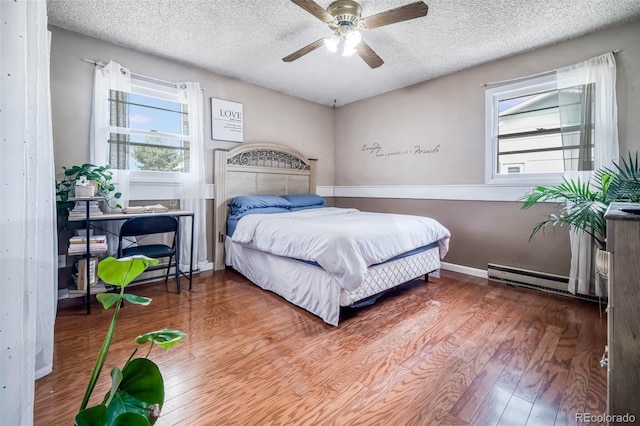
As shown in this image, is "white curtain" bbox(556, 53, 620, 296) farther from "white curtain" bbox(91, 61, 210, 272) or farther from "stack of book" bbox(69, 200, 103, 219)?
"stack of book" bbox(69, 200, 103, 219)

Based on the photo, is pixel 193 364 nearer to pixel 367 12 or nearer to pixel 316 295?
pixel 316 295

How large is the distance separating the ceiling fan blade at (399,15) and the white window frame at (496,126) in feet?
5.70

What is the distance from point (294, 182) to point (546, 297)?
317 centimetres

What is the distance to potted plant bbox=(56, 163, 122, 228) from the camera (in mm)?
2252

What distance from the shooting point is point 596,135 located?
243 centimetres

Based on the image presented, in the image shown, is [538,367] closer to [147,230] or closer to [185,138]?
[147,230]

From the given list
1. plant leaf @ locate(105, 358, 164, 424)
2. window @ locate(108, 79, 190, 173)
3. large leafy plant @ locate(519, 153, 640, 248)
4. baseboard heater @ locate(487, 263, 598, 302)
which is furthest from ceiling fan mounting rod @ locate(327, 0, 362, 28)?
baseboard heater @ locate(487, 263, 598, 302)

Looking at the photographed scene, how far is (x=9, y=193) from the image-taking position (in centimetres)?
77

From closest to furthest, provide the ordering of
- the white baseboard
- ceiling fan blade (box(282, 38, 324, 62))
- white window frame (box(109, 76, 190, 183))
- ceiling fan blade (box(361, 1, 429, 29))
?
ceiling fan blade (box(361, 1, 429, 29)), ceiling fan blade (box(282, 38, 324, 62)), white window frame (box(109, 76, 190, 183)), the white baseboard

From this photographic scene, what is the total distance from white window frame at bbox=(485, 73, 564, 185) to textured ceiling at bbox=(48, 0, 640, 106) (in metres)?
0.34

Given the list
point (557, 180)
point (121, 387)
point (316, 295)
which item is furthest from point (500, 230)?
point (121, 387)

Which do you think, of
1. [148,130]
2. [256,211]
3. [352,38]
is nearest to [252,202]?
[256,211]

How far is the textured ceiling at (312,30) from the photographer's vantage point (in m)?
2.18

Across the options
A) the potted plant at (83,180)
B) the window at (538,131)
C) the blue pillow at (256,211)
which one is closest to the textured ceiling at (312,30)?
the window at (538,131)
